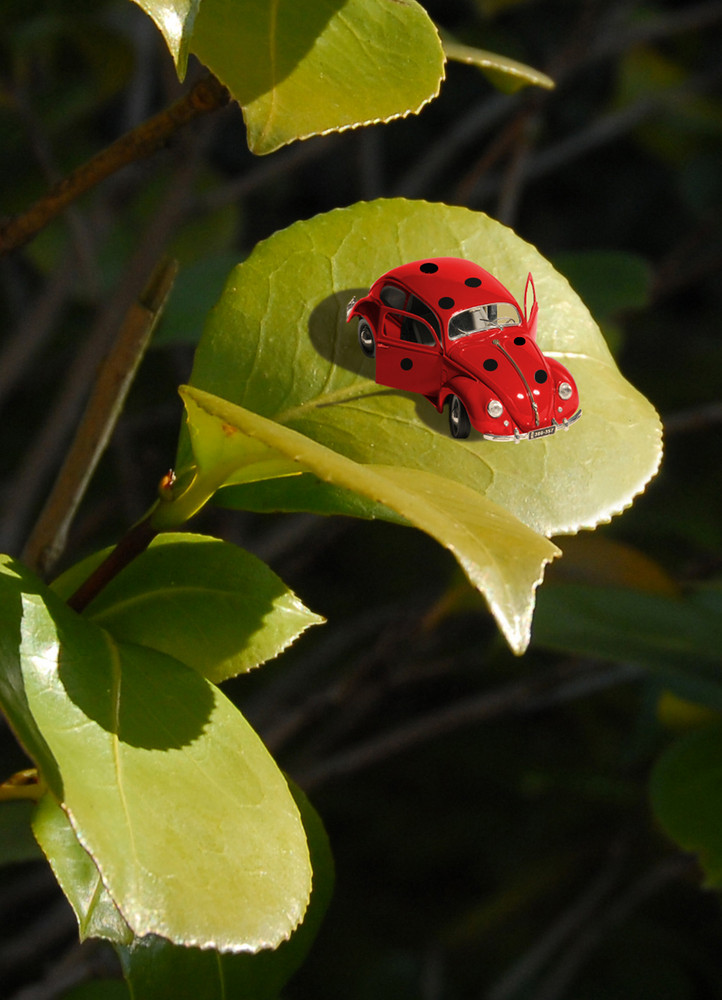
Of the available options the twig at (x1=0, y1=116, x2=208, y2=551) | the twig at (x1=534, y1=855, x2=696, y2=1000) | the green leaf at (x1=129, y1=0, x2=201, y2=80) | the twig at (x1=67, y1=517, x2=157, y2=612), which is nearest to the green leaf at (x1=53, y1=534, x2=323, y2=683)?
the twig at (x1=67, y1=517, x2=157, y2=612)

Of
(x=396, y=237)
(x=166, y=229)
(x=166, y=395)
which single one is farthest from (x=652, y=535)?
(x=396, y=237)

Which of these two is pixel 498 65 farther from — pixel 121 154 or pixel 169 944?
pixel 169 944

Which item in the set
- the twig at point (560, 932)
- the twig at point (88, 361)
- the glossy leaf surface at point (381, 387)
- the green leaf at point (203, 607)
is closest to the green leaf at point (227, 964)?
the green leaf at point (203, 607)

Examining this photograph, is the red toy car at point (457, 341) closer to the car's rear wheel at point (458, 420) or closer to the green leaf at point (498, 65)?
the car's rear wheel at point (458, 420)

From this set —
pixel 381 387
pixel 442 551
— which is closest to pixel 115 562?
pixel 381 387

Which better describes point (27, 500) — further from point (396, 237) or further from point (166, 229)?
point (396, 237)
